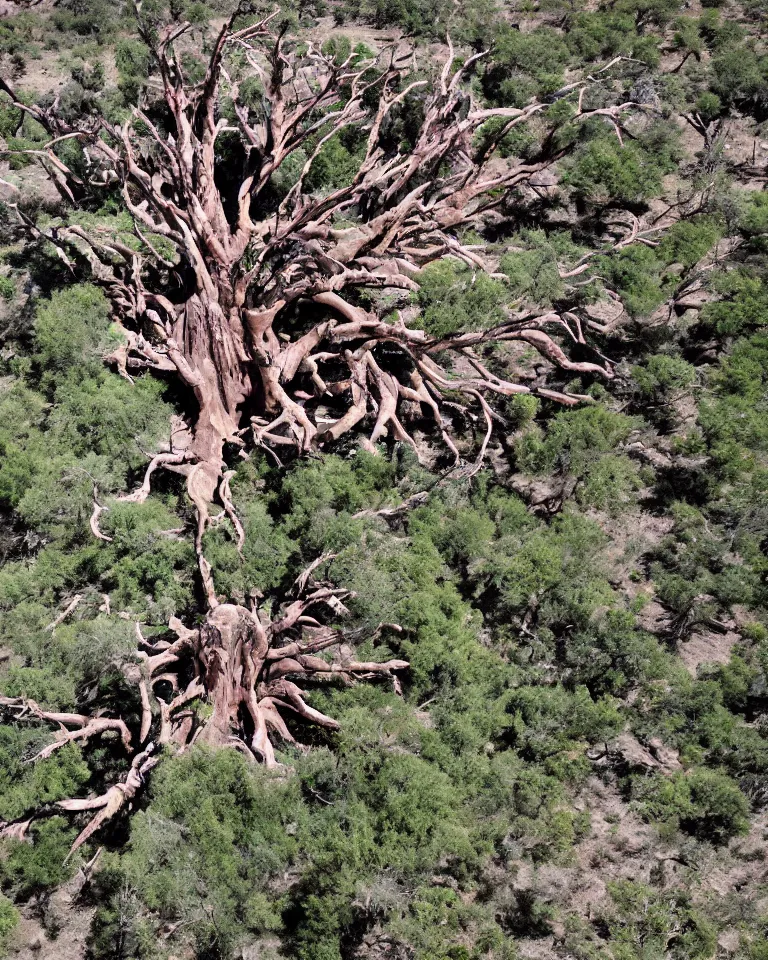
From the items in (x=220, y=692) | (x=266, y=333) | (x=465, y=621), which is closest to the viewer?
(x=220, y=692)

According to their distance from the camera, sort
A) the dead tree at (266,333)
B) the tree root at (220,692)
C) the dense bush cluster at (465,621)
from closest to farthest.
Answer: the dense bush cluster at (465,621) < the tree root at (220,692) < the dead tree at (266,333)

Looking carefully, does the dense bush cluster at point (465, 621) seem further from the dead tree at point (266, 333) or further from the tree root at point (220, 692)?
the dead tree at point (266, 333)

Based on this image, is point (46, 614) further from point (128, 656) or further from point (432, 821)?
point (432, 821)

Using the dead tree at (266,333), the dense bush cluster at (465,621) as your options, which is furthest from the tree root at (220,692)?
the dense bush cluster at (465,621)

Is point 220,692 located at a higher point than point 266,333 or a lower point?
lower

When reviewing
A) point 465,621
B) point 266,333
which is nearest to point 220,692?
point 465,621

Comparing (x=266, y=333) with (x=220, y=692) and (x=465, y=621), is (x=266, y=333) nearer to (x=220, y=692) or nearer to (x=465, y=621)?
(x=465, y=621)

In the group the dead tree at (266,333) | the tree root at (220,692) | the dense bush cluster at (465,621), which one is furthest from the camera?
the dead tree at (266,333)

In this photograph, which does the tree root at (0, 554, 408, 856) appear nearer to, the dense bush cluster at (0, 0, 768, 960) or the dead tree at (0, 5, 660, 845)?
the dead tree at (0, 5, 660, 845)

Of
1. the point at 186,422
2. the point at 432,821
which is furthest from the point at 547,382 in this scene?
the point at 432,821

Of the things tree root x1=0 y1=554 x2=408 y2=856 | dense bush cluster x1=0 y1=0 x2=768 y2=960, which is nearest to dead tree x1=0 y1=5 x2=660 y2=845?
tree root x1=0 y1=554 x2=408 y2=856
